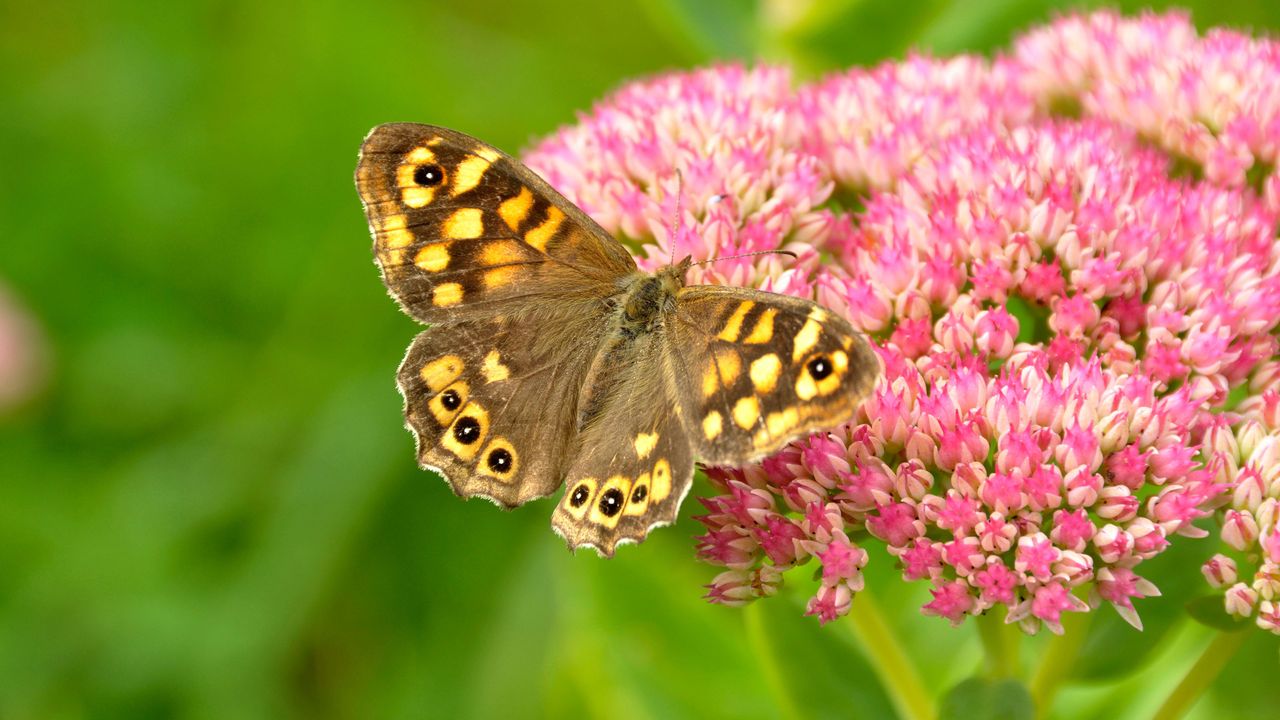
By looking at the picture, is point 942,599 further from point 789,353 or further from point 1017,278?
point 1017,278

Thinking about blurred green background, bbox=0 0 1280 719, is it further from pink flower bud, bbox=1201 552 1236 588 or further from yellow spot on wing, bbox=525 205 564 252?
yellow spot on wing, bbox=525 205 564 252

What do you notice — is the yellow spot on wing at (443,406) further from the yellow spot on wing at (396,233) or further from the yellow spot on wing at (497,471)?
the yellow spot on wing at (396,233)

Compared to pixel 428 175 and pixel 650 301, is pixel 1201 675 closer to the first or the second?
pixel 650 301

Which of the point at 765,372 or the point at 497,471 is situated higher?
the point at 765,372

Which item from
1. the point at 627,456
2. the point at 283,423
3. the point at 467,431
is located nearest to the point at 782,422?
the point at 627,456

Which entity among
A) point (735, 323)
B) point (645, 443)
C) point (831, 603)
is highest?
point (735, 323)

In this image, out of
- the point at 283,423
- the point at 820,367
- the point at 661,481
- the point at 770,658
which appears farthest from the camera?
the point at 283,423

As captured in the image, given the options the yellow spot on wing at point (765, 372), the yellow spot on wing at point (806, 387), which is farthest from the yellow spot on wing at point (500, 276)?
the yellow spot on wing at point (806, 387)

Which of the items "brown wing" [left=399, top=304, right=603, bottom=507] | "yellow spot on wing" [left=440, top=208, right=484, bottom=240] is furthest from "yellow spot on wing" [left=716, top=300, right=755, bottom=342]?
"yellow spot on wing" [left=440, top=208, right=484, bottom=240]
